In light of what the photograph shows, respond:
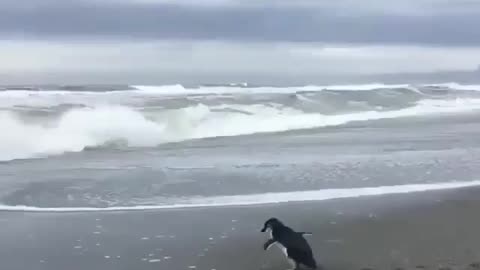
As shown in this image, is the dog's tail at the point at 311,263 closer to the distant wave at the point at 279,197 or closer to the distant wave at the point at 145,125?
the distant wave at the point at 279,197

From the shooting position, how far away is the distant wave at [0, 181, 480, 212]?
8.66 m

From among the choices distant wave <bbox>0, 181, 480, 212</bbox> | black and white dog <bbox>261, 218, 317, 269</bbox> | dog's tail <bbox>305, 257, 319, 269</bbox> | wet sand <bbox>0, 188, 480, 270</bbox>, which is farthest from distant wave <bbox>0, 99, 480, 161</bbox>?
dog's tail <bbox>305, 257, 319, 269</bbox>

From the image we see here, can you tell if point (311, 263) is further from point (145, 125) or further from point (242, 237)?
point (145, 125)

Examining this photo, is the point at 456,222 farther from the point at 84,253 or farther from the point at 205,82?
the point at 205,82

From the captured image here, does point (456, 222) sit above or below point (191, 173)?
below

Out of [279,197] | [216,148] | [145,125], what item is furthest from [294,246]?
[145,125]

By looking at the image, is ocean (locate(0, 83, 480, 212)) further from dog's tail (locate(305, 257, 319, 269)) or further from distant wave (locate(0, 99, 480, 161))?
dog's tail (locate(305, 257, 319, 269))

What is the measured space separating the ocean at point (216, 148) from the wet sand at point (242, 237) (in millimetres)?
515

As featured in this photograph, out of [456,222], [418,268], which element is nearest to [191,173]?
[456,222]

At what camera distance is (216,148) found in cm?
1375

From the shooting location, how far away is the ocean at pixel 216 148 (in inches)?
379

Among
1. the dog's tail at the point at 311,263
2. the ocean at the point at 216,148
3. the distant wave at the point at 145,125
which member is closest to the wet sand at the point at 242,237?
the dog's tail at the point at 311,263

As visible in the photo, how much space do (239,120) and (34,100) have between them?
499 cm

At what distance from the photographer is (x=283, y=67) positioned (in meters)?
44.8
